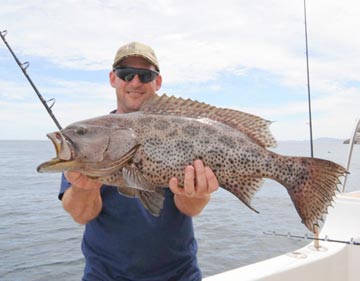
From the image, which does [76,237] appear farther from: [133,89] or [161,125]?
[161,125]

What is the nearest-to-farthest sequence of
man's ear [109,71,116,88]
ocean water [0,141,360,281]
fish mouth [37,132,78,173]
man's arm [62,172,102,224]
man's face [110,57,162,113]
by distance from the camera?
fish mouth [37,132,78,173]
man's arm [62,172,102,224]
man's face [110,57,162,113]
man's ear [109,71,116,88]
ocean water [0,141,360,281]

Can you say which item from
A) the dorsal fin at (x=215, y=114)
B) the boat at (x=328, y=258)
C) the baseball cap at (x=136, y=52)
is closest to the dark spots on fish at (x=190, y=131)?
the dorsal fin at (x=215, y=114)

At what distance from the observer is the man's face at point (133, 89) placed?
330cm

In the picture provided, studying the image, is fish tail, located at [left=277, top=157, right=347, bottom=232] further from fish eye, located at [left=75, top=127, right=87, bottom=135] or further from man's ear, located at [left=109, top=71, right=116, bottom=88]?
man's ear, located at [left=109, top=71, right=116, bottom=88]

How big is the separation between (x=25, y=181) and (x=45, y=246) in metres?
21.2

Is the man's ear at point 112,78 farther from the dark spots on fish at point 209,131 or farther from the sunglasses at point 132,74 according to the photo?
the dark spots on fish at point 209,131

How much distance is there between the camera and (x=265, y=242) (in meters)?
15.1

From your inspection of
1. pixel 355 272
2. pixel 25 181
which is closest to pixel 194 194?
pixel 355 272

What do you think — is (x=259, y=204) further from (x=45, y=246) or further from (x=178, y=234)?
(x=178, y=234)

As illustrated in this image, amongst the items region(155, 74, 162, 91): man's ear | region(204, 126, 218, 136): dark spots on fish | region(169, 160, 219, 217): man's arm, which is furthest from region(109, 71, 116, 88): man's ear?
region(169, 160, 219, 217): man's arm

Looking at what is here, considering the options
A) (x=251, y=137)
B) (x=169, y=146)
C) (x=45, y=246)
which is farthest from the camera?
(x=45, y=246)

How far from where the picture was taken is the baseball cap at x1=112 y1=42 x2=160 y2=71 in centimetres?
332

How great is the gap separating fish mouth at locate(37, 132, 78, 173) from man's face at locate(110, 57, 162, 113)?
2.95ft

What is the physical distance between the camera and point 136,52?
332cm
